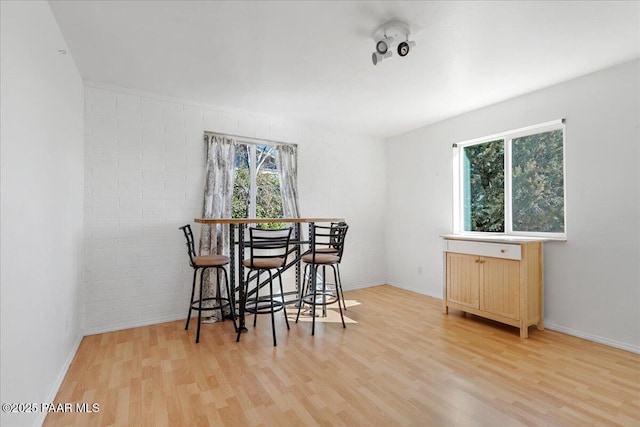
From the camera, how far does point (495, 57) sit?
2641mm

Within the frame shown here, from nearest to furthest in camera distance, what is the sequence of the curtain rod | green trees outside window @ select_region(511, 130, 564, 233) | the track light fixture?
the track light fixture, green trees outside window @ select_region(511, 130, 564, 233), the curtain rod

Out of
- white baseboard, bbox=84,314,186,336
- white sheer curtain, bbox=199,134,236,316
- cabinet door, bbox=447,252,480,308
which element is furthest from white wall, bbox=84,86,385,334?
cabinet door, bbox=447,252,480,308

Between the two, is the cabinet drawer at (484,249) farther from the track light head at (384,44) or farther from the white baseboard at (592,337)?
the track light head at (384,44)

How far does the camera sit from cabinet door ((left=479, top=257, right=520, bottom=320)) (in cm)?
304

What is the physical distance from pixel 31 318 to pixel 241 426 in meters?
1.26

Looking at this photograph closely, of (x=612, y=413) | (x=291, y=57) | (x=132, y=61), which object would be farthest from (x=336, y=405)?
(x=132, y=61)

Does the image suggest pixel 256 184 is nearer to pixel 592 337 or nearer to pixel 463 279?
pixel 463 279

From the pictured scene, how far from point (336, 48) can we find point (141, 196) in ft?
8.31

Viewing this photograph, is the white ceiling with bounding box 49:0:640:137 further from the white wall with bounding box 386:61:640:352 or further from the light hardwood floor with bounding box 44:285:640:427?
the light hardwood floor with bounding box 44:285:640:427

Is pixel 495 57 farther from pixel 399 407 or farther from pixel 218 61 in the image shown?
pixel 399 407

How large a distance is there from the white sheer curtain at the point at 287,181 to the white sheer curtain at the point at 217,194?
0.66m

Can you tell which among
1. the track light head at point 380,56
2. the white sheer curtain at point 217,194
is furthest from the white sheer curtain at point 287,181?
the track light head at point 380,56

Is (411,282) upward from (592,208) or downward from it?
downward

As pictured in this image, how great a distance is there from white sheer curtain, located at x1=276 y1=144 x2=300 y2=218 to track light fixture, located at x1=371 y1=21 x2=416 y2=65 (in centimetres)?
219
